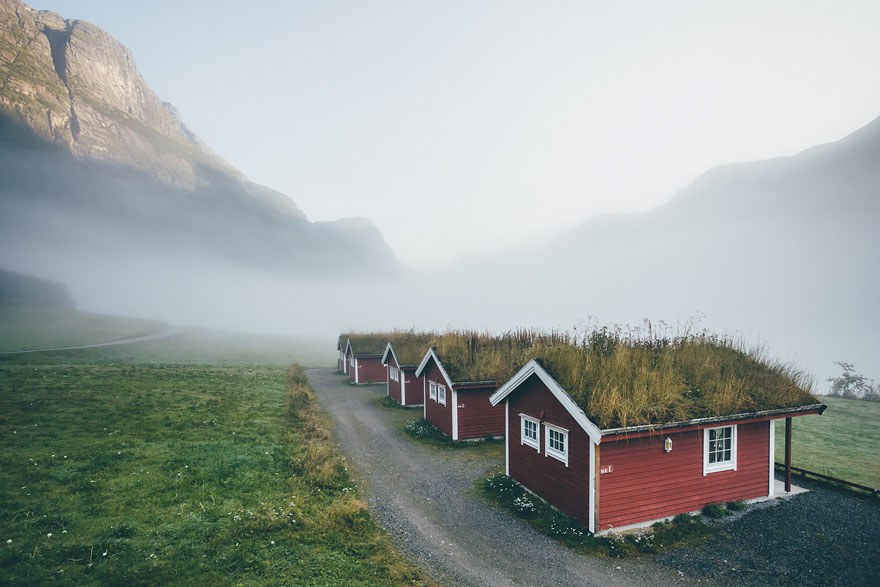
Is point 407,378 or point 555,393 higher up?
point 555,393

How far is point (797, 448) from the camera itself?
2117cm

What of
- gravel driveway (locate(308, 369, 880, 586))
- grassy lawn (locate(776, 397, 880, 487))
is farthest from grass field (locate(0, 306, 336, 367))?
grassy lawn (locate(776, 397, 880, 487))

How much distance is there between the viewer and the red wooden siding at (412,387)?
3105 centimetres

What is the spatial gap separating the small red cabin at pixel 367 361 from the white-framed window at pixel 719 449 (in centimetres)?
3581

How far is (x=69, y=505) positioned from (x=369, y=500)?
9192 millimetres

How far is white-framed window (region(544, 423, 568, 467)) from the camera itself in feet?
40.0

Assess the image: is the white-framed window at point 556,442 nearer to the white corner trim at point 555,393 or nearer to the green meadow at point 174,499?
the white corner trim at point 555,393

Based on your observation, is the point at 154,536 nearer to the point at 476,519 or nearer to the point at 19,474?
the point at 19,474

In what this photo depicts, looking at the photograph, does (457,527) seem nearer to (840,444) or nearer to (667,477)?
(667,477)

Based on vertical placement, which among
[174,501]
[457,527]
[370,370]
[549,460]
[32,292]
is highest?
[32,292]

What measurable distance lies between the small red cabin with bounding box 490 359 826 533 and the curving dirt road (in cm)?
161

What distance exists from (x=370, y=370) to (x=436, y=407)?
22.9m

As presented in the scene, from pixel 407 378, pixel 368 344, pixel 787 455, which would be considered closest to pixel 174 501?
pixel 407 378

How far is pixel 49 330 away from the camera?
82750 mm
